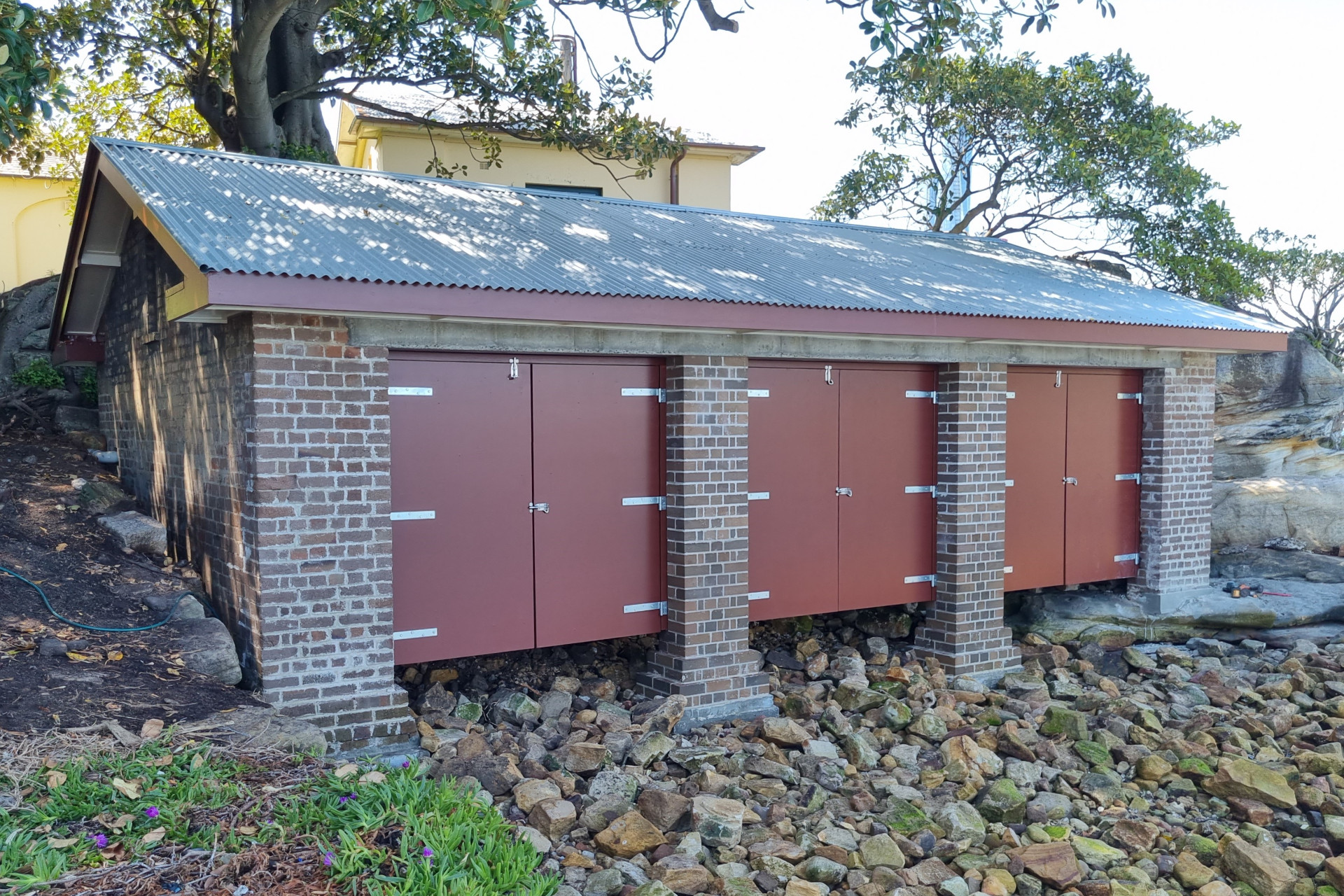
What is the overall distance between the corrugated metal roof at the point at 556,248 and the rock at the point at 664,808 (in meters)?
2.93

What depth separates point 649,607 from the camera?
7.48 metres

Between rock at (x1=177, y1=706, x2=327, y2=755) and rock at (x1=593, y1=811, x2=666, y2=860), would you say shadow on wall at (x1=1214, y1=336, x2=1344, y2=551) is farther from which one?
rock at (x1=177, y1=706, x2=327, y2=755)

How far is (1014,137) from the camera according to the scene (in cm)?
1545

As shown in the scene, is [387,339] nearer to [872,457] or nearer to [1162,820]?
[872,457]

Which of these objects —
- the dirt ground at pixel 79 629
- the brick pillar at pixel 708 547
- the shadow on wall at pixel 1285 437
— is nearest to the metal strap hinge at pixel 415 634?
the dirt ground at pixel 79 629

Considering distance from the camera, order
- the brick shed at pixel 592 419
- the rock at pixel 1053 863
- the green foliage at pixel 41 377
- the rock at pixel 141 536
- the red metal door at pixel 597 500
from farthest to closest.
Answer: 1. the green foliage at pixel 41 377
2. the rock at pixel 141 536
3. the red metal door at pixel 597 500
4. the brick shed at pixel 592 419
5. the rock at pixel 1053 863

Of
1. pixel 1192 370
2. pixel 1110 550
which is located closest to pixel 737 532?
pixel 1110 550

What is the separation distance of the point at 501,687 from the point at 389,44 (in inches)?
321

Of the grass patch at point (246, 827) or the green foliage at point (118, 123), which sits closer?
the grass patch at point (246, 827)

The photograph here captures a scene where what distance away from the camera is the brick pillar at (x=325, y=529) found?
19.4ft

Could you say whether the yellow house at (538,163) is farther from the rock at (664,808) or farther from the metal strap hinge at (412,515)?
the rock at (664,808)

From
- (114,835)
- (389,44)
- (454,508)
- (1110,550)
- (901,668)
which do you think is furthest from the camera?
(389,44)

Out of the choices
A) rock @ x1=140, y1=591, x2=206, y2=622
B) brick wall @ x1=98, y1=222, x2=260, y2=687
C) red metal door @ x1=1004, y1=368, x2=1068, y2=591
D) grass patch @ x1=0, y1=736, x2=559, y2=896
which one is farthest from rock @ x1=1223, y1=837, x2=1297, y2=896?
rock @ x1=140, y1=591, x2=206, y2=622

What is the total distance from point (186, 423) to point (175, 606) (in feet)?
4.75
